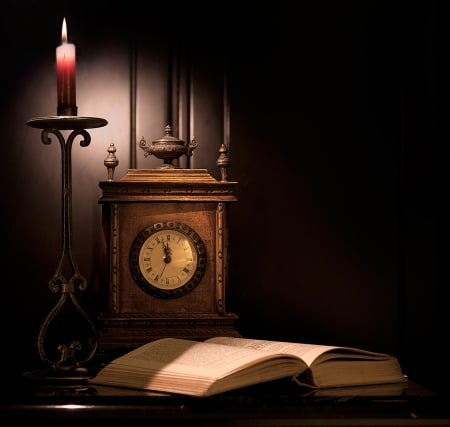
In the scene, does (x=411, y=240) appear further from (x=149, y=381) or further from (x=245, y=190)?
(x=149, y=381)

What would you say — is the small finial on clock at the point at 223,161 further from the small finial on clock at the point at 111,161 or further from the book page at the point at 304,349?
the book page at the point at 304,349

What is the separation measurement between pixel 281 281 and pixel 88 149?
0.59 m

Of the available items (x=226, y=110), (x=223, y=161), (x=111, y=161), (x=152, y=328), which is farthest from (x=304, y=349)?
(x=226, y=110)

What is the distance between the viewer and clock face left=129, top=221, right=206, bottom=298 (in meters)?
1.92

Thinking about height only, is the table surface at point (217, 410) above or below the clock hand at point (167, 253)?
below

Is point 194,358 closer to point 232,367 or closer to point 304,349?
point 232,367

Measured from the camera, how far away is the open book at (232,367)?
4.73 feet

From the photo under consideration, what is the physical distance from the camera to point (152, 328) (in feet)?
6.20

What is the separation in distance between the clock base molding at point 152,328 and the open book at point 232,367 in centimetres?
21

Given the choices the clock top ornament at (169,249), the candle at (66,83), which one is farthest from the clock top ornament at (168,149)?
the candle at (66,83)

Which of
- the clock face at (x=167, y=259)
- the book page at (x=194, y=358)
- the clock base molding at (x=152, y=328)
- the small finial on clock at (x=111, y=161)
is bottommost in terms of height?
the clock base molding at (x=152, y=328)

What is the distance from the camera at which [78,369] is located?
5.42ft

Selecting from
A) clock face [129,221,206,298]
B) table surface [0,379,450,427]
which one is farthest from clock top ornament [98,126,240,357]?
table surface [0,379,450,427]

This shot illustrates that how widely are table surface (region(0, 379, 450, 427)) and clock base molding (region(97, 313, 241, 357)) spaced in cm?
40
